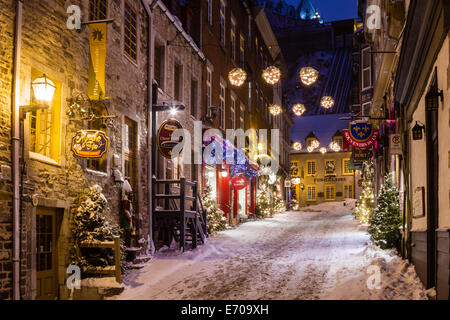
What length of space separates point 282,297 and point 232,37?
19.7m

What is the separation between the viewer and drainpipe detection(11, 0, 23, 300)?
7641mm

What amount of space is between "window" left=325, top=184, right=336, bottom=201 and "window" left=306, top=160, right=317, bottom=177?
2.29 metres

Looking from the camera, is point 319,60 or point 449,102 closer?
point 449,102

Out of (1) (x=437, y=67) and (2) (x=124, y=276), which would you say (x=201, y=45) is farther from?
(1) (x=437, y=67)

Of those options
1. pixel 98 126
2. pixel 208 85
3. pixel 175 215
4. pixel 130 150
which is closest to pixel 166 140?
pixel 130 150

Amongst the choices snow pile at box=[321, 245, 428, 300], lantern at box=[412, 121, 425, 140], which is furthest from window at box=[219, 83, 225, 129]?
lantern at box=[412, 121, 425, 140]

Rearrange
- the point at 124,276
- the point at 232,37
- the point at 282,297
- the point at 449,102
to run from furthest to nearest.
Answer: the point at 232,37
the point at 124,276
the point at 282,297
the point at 449,102

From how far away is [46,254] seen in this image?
907 centimetres

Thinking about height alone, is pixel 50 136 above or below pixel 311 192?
above

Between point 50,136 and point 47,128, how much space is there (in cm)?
16

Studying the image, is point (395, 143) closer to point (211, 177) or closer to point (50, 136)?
point (50, 136)
